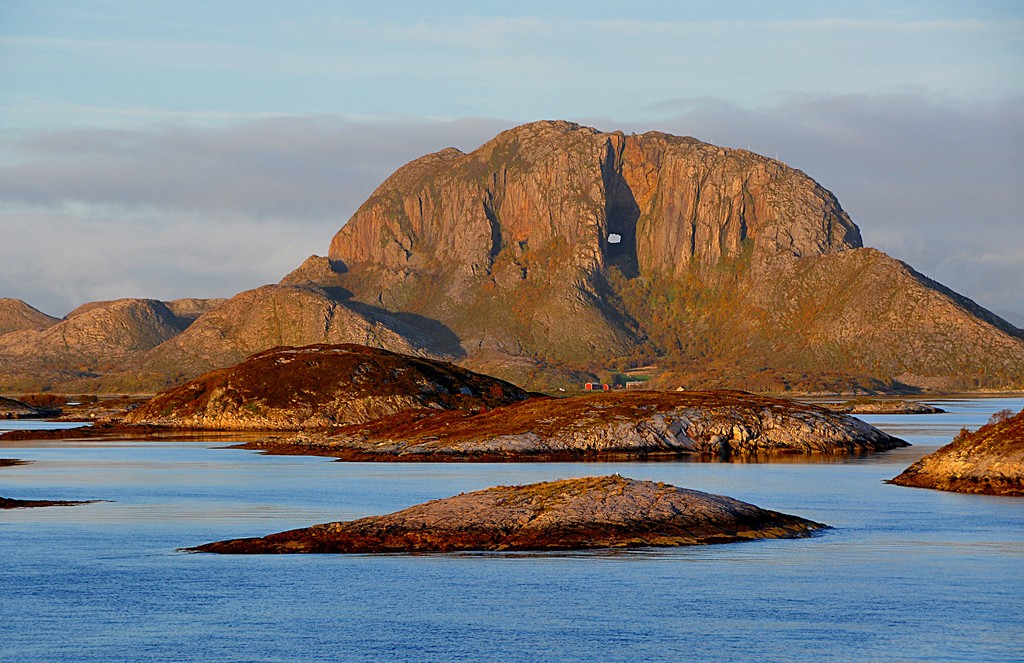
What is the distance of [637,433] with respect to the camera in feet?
416

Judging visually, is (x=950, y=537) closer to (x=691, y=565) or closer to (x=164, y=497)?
(x=691, y=565)

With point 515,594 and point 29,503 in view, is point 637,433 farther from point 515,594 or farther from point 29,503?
point 515,594

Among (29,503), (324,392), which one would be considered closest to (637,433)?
(29,503)

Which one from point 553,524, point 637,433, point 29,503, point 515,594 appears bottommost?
point 515,594

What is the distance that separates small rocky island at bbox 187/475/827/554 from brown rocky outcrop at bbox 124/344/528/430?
367 ft

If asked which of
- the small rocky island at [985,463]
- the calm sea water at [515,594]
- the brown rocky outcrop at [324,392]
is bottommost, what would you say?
the calm sea water at [515,594]

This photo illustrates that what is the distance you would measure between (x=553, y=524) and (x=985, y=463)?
32856 mm

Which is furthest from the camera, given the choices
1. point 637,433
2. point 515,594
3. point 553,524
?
point 637,433

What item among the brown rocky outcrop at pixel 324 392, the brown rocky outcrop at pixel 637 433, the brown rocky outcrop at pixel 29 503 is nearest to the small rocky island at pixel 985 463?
the brown rocky outcrop at pixel 637 433

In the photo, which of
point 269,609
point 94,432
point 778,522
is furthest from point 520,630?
point 94,432

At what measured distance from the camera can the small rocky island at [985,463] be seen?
76062 mm

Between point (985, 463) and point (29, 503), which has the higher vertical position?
point (985, 463)

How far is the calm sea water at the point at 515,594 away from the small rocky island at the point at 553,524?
1749 millimetres

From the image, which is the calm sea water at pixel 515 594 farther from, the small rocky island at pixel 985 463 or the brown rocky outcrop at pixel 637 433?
the brown rocky outcrop at pixel 637 433
